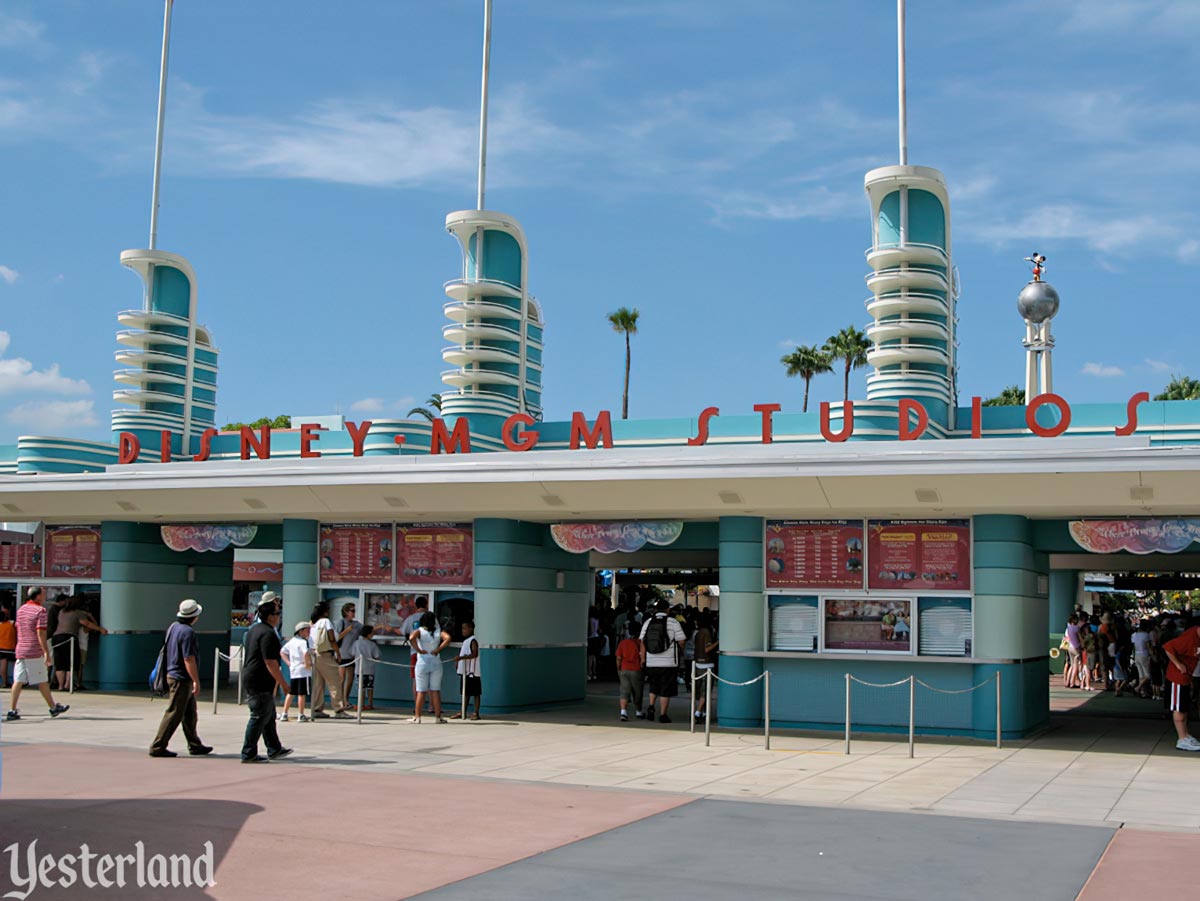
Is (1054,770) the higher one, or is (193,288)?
(193,288)

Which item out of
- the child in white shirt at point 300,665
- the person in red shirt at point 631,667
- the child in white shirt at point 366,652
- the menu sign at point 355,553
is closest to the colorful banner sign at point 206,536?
the menu sign at point 355,553

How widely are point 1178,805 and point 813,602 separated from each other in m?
7.23

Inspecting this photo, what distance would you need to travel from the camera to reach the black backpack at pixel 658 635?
63.6 ft

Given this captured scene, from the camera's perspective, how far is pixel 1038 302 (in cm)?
2491

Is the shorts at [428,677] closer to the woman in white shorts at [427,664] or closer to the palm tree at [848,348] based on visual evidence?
the woman in white shorts at [427,664]

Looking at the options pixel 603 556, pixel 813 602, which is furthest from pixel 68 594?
pixel 813 602

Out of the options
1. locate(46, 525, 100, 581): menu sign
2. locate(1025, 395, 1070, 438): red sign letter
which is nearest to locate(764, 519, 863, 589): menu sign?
locate(1025, 395, 1070, 438): red sign letter

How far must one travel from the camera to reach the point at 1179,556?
24.0m

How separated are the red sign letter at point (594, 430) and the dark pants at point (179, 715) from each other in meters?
8.66

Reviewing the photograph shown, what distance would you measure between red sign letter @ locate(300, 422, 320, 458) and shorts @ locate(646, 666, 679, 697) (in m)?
7.55

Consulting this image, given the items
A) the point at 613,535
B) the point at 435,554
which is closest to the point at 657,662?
the point at 613,535

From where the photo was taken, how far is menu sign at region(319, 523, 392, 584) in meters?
21.6

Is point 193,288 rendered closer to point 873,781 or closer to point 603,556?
point 603,556

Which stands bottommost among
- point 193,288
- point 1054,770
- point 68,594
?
point 1054,770
